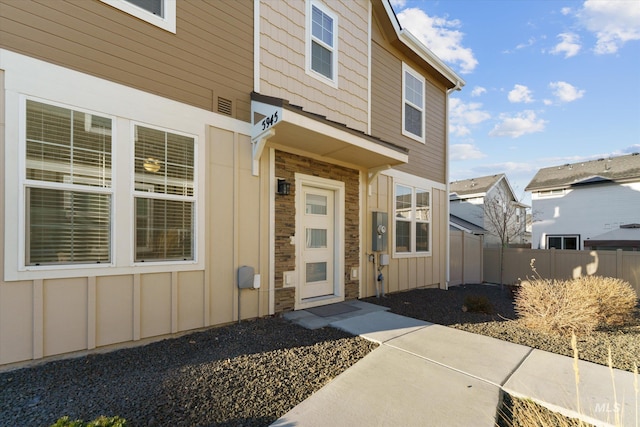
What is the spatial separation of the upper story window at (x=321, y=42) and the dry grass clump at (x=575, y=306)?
17.5ft

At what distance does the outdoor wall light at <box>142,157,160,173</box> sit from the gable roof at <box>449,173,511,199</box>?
19.7 m

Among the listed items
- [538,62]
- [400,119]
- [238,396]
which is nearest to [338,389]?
[238,396]

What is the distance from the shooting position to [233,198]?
173 inches

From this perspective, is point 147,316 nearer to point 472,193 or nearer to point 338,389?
point 338,389

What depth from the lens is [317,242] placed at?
5742mm

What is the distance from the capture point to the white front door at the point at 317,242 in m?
5.46

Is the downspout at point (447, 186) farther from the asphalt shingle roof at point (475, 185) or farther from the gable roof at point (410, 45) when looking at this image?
the asphalt shingle roof at point (475, 185)

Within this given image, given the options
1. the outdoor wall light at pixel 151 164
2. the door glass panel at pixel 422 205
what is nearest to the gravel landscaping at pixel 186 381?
the outdoor wall light at pixel 151 164

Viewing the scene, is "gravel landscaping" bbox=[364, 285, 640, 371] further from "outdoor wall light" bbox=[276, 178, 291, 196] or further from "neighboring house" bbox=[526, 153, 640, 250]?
"neighboring house" bbox=[526, 153, 640, 250]

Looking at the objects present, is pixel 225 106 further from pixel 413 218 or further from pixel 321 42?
pixel 413 218

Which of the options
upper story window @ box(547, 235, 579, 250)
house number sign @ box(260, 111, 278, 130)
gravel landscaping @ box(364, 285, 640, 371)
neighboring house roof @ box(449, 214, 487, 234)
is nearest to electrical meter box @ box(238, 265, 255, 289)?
house number sign @ box(260, 111, 278, 130)

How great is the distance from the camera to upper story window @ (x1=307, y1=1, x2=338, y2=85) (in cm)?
544

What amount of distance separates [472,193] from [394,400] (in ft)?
65.1

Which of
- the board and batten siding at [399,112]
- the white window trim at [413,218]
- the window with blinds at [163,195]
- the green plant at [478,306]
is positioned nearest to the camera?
the window with blinds at [163,195]
